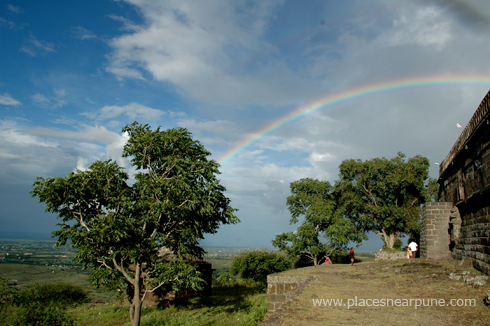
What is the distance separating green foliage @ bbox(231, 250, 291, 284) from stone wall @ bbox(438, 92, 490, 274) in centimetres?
2563

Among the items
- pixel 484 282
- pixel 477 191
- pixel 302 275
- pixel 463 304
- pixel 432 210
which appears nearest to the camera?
pixel 463 304

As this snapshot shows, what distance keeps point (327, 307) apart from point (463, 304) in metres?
3.72

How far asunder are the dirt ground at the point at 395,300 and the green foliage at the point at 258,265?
27860 mm

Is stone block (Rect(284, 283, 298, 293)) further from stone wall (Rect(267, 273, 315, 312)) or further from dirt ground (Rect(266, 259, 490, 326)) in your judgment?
dirt ground (Rect(266, 259, 490, 326))

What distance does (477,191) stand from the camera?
40.8 feet

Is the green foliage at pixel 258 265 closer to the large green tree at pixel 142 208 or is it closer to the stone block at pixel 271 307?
the large green tree at pixel 142 208

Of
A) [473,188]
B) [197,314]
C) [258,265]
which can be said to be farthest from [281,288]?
[258,265]

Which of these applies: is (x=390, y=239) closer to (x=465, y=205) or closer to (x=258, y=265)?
(x=258, y=265)

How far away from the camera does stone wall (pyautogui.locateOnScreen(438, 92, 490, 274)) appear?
1145 centimetres

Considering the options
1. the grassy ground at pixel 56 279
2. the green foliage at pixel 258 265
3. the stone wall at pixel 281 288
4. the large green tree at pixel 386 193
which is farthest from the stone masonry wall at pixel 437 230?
the grassy ground at pixel 56 279

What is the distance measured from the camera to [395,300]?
346 inches

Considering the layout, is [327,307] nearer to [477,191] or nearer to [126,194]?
[477,191]

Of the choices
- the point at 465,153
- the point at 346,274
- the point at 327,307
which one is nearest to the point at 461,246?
the point at 465,153

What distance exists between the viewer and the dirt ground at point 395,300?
684 centimetres
